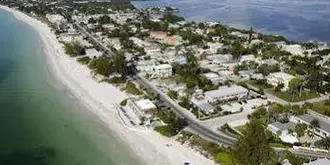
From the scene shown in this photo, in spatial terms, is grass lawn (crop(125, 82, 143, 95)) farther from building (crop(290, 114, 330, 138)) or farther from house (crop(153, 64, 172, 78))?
building (crop(290, 114, 330, 138))

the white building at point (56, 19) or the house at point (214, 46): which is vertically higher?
the white building at point (56, 19)

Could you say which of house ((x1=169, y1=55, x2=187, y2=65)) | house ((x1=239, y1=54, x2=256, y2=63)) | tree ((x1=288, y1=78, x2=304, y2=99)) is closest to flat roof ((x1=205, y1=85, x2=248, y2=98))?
tree ((x1=288, y1=78, x2=304, y2=99))

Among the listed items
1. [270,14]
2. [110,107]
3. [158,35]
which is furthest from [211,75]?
[270,14]

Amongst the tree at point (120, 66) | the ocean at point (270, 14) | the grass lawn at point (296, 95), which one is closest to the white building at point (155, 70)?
the tree at point (120, 66)

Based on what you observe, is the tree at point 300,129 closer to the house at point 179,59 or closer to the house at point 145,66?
the house at point 145,66

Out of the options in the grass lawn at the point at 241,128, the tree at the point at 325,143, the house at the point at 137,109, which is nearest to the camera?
the tree at the point at 325,143

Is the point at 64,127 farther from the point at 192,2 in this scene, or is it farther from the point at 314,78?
the point at 192,2
